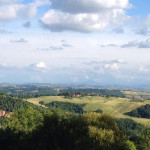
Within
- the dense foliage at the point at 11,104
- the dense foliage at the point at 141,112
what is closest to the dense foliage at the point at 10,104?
the dense foliage at the point at 11,104

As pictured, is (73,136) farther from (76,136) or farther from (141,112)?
(141,112)

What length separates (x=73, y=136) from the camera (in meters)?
46.7

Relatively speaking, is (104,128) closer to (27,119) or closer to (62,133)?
(62,133)

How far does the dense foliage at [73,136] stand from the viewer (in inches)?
1710

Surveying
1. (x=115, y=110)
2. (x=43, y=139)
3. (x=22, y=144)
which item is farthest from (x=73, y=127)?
(x=115, y=110)

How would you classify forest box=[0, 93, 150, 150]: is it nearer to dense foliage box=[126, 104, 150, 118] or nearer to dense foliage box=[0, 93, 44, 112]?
dense foliage box=[0, 93, 44, 112]

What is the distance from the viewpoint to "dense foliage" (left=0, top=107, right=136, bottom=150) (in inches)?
1710

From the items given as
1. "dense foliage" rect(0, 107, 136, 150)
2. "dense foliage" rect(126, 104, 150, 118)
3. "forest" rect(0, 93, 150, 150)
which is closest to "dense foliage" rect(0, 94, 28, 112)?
"dense foliage" rect(126, 104, 150, 118)

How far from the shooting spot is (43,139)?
50.5 meters

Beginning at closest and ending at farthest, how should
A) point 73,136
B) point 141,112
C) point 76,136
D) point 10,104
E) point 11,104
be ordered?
point 76,136, point 73,136, point 11,104, point 10,104, point 141,112

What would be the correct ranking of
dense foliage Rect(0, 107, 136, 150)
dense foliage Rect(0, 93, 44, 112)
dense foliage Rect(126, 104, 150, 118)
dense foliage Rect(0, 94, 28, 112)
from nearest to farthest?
1. dense foliage Rect(0, 107, 136, 150)
2. dense foliage Rect(0, 93, 44, 112)
3. dense foliage Rect(0, 94, 28, 112)
4. dense foliage Rect(126, 104, 150, 118)

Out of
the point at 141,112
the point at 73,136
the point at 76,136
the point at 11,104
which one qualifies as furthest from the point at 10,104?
the point at 76,136

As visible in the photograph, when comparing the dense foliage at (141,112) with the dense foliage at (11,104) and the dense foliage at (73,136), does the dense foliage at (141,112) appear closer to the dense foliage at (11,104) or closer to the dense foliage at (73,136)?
the dense foliage at (11,104)

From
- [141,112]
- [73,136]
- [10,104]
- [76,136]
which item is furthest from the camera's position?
[141,112]
